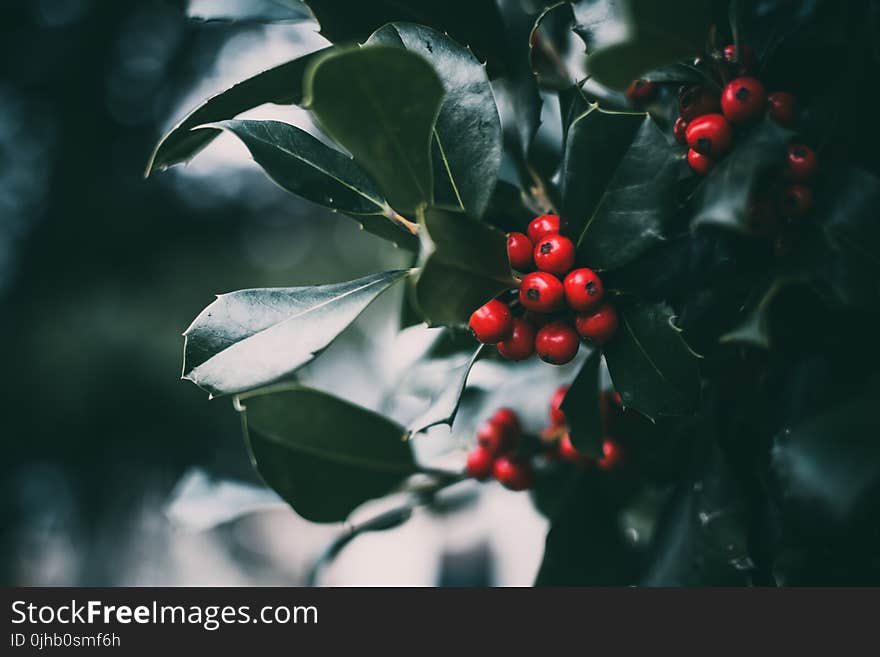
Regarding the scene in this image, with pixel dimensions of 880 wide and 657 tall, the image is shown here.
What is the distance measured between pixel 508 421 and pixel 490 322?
0.45 meters

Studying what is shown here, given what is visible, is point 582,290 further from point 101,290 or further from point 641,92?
point 101,290

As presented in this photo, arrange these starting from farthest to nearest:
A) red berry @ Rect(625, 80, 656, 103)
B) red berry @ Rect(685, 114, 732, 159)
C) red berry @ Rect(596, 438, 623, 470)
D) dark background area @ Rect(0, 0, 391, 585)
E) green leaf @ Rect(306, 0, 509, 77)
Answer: dark background area @ Rect(0, 0, 391, 585), red berry @ Rect(596, 438, 623, 470), red berry @ Rect(625, 80, 656, 103), green leaf @ Rect(306, 0, 509, 77), red berry @ Rect(685, 114, 732, 159)

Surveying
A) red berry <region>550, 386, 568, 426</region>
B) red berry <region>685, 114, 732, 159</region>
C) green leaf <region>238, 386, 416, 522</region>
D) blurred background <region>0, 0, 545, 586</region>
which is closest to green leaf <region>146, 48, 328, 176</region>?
green leaf <region>238, 386, 416, 522</region>

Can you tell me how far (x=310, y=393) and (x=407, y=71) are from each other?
0.43 meters

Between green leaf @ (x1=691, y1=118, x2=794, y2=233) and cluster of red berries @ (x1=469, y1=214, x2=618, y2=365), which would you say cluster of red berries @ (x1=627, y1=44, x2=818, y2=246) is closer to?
green leaf @ (x1=691, y1=118, x2=794, y2=233)

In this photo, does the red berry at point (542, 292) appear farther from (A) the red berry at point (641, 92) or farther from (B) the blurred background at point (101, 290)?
(B) the blurred background at point (101, 290)

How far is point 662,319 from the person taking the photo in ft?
1.89

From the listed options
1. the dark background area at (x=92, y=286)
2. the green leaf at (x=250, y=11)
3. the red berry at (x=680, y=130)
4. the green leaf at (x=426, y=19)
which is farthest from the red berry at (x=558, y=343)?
the dark background area at (x=92, y=286)

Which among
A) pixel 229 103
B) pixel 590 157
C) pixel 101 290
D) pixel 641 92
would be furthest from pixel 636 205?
pixel 101 290

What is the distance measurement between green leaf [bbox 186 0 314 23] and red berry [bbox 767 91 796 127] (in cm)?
50

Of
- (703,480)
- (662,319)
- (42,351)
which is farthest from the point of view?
(42,351)

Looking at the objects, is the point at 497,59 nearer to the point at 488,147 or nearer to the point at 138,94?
the point at 488,147

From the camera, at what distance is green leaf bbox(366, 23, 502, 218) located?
23.5 inches

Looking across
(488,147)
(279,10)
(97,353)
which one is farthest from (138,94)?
(488,147)
